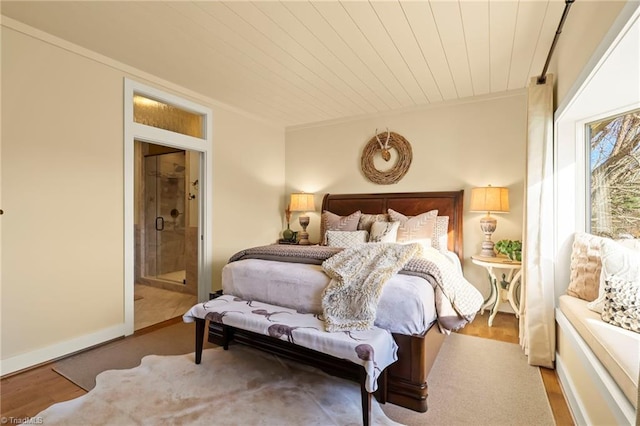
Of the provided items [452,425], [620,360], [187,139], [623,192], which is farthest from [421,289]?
[187,139]

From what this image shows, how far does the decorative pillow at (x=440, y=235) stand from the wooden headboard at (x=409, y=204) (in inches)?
6.0

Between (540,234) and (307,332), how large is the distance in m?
1.93

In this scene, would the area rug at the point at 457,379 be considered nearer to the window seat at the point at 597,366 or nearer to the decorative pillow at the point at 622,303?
the window seat at the point at 597,366

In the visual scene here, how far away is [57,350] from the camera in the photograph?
247 cm

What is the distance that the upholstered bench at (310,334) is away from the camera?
1.62 m

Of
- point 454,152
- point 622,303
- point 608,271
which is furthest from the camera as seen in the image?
point 454,152

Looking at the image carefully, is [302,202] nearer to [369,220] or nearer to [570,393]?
[369,220]

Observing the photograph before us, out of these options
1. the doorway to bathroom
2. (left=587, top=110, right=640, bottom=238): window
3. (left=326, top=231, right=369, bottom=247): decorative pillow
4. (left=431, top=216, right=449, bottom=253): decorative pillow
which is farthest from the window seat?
the doorway to bathroom

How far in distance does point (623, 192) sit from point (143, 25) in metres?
3.49

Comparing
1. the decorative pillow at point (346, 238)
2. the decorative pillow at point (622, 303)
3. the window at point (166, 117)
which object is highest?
the window at point (166, 117)

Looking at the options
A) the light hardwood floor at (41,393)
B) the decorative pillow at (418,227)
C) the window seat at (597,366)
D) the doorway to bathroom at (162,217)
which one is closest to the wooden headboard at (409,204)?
the decorative pillow at (418,227)

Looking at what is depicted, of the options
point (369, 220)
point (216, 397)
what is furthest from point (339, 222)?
point (216, 397)

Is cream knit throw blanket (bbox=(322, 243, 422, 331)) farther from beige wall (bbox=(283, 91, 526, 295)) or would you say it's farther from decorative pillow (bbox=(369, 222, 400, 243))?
beige wall (bbox=(283, 91, 526, 295))

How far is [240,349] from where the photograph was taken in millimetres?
2611
